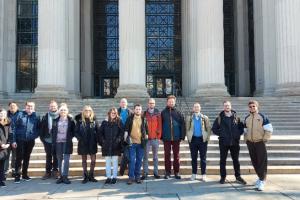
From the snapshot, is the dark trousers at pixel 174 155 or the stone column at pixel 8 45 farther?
the stone column at pixel 8 45

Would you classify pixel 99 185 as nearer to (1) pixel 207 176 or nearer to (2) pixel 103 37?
(1) pixel 207 176

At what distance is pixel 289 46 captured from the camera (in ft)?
67.7

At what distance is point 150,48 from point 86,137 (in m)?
20.4

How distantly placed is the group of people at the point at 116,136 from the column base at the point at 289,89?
1184 cm

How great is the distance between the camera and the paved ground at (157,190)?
8.13 m

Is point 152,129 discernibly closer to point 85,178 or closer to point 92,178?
point 92,178

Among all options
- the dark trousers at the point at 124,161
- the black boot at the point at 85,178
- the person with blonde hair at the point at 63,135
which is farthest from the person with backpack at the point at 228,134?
the person with blonde hair at the point at 63,135

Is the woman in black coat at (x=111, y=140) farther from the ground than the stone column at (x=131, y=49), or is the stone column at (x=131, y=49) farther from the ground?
the stone column at (x=131, y=49)

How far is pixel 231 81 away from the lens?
98.6 ft

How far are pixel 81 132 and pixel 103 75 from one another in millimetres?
20274

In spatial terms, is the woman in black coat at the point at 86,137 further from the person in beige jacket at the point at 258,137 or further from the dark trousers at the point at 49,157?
the person in beige jacket at the point at 258,137

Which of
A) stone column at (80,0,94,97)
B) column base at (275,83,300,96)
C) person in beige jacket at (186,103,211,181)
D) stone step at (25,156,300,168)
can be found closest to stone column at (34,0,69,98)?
stone column at (80,0,94,97)

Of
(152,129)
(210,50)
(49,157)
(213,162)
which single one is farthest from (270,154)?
(210,50)

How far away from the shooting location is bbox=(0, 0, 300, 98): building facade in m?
21.0
